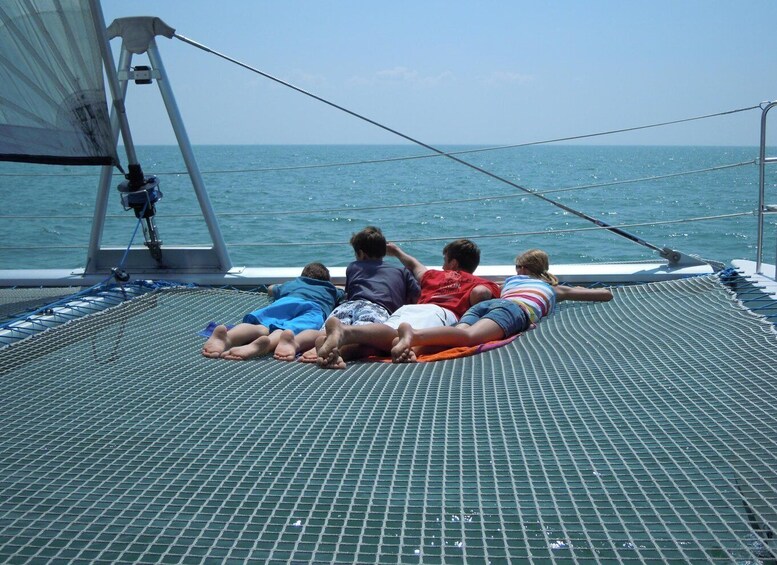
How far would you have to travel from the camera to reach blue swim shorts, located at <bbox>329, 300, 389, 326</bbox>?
334 cm

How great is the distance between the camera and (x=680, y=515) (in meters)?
1.59

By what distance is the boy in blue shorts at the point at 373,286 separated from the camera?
3398mm

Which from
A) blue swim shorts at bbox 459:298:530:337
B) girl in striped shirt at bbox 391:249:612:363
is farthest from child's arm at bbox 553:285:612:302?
blue swim shorts at bbox 459:298:530:337

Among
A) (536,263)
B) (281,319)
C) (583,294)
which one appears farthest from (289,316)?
(583,294)

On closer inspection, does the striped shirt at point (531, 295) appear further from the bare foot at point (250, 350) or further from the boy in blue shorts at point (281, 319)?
the bare foot at point (250, 350)

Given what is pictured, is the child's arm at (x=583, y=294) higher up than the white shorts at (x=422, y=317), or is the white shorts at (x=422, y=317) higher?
the white shorts at (x=422, y=317)

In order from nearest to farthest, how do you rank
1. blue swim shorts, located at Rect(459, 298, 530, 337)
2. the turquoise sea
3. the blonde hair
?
blue swim shorts, located at Rect(459, 298, 530, 337)
the blonde hair
the turquoise sea

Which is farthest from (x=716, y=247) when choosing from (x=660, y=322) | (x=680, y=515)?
(x=680, y=515)

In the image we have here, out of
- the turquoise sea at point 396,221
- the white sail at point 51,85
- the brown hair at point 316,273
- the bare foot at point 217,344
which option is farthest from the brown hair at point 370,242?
the turquoise sea at point 396,221

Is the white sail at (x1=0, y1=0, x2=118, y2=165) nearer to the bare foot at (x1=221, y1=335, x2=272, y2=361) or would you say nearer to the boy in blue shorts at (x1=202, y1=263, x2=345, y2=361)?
the boy in blue shorts at (x1=202, y1=263, x2=345, y2=361)

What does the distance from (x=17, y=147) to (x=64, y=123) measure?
0.76ft

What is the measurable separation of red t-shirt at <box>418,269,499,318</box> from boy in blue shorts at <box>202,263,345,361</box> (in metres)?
0.43

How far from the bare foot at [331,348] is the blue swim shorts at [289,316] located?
1.30ft

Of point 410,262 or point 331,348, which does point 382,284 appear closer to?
point 410,262
